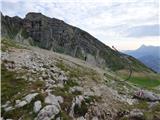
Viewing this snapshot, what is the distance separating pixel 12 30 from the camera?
199625mm

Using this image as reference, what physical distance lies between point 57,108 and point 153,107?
42.1ft

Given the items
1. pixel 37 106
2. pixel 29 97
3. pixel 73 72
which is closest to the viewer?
pixel 37 106

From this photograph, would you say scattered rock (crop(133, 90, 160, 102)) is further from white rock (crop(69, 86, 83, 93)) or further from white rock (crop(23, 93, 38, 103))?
white rock (crop(23, 93, 38, 103))

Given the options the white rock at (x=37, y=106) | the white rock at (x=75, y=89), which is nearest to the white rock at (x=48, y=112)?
the white rock at (x=37, y=106)

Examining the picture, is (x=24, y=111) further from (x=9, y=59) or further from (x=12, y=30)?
(x=12, y=30)

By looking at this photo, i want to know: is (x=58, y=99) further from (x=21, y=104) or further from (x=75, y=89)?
(x=75, y=89)

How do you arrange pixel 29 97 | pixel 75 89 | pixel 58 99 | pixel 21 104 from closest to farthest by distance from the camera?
pixel 21 104
pixel 29 97
pixel 58 99
pixel 75 89

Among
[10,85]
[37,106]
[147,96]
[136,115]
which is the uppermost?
[10,85]

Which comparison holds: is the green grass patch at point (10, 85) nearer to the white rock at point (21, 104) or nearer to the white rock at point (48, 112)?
the white rock at point (21, 104)

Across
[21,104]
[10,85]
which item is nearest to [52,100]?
[21,104]

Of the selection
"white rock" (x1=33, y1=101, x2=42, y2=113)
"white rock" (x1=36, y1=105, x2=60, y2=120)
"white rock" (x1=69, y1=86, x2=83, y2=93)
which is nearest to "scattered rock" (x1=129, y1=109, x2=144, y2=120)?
"white rock" (x1=69, y1=86, x2=83, y2=93)

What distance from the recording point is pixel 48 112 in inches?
1123

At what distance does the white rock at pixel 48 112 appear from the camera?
91.8ft

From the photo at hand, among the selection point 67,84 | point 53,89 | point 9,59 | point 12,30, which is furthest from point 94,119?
point 12,30
